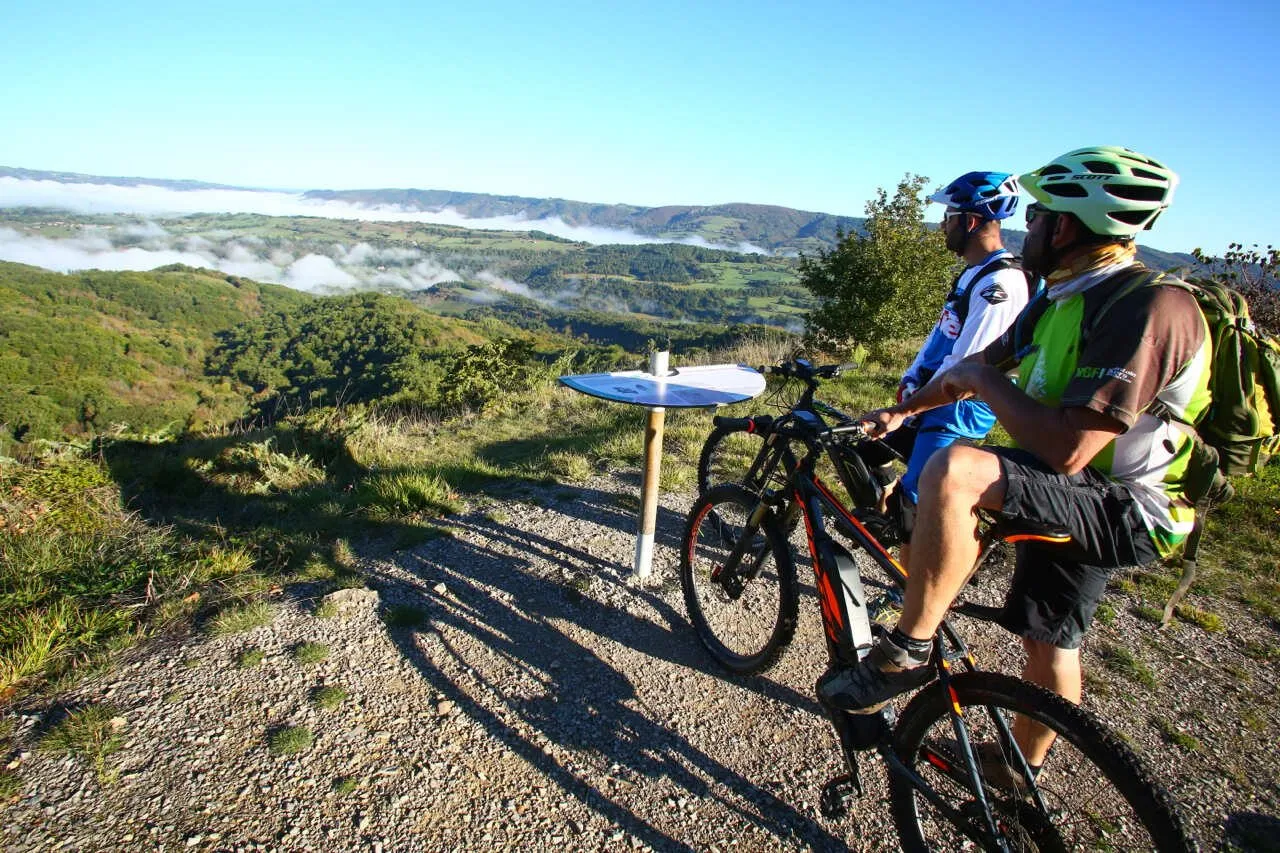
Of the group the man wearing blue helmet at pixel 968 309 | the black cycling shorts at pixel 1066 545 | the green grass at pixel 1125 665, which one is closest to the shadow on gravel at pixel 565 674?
the black cycling shorts at pixel 1066 545

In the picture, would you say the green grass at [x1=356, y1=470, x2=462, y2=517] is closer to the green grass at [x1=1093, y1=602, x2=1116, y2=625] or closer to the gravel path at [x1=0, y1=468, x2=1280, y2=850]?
the gravel path at [x1=0, y1=468, x2=1280, y2=850]

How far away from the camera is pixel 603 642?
3320mm

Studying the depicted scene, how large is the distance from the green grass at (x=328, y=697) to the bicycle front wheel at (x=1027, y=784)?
2311 millimetres

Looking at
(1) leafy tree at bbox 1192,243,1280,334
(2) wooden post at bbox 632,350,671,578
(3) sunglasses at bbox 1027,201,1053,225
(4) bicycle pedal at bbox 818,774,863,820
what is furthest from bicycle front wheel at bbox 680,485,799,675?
(1) leafy tree at bbox 1192,243,1280,334

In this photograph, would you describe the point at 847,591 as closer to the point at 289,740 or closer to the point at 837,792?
the point at 837,792

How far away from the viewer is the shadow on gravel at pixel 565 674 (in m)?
2.42

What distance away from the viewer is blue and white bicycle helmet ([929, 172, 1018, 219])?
303 cm

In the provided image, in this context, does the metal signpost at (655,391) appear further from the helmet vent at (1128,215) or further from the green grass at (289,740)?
the green grass at (289,740)

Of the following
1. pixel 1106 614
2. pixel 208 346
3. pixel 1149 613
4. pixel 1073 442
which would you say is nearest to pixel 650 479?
pixel 1073 442

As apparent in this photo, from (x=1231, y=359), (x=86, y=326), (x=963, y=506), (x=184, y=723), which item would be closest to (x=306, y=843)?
(x=184, y=723)

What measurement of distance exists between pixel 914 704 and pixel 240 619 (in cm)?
319

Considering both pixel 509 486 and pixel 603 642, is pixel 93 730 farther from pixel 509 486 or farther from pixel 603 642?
pixel 509 486

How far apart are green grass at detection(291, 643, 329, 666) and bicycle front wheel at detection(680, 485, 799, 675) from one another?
6.18ft

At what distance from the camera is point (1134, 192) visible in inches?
70.3
